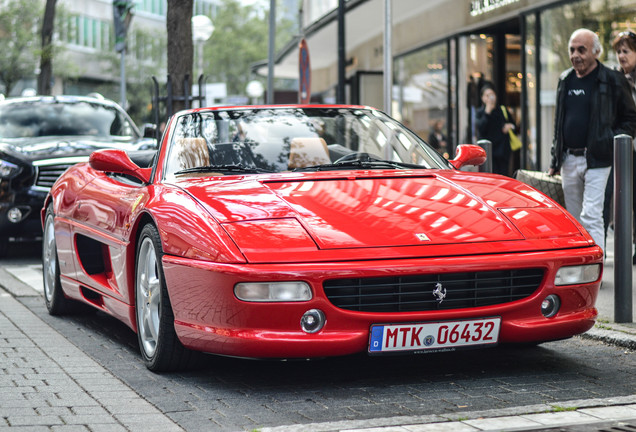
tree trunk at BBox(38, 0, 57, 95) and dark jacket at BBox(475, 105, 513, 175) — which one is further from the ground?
tree trunk at BBox(38, 0, 57, 95)

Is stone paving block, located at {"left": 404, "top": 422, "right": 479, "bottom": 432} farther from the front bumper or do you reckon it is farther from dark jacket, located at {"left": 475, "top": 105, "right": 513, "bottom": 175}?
dark jacket, located at {"left": 475, "top": 105, "right": 513, "bottom": 175}

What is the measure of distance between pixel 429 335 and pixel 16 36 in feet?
150

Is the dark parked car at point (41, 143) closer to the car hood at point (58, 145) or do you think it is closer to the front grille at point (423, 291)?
the car hood at point (58, 145)

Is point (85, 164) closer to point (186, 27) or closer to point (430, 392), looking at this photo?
point (430, 392)

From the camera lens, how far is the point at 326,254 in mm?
4754

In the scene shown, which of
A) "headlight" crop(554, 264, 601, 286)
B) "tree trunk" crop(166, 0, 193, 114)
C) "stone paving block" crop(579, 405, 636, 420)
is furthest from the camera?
"tree trunk" crop(166, 0, 193, 114)

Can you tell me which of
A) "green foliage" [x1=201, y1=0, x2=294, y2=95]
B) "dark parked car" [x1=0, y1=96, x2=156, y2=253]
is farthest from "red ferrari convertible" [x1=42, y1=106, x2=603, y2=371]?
"green foliage" [x1=201, y1=0, x2=294, y2=95]

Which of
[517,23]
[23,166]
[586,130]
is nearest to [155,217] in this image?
[586,130]

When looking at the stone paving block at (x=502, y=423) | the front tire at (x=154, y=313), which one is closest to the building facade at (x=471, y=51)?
the front tire at (x=154, y=313)

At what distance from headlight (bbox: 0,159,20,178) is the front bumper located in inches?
281

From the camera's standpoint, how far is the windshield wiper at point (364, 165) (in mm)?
5929

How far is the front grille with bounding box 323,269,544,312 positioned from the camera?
475 centimetres

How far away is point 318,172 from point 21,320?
2.75 metres

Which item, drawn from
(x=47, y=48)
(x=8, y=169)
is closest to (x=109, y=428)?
(x=8, y=169)
